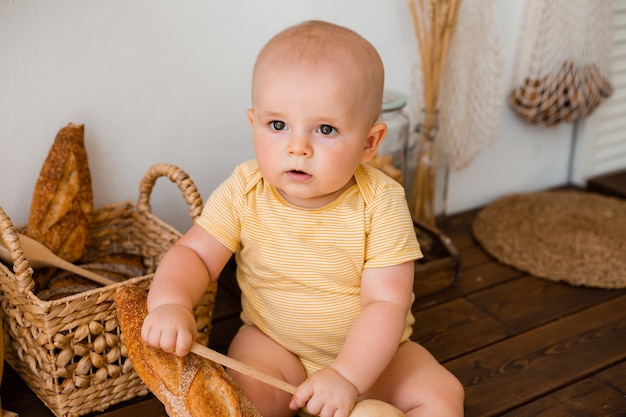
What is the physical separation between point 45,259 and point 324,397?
1.92ft

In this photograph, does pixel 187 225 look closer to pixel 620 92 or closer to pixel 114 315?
pixel 114 315

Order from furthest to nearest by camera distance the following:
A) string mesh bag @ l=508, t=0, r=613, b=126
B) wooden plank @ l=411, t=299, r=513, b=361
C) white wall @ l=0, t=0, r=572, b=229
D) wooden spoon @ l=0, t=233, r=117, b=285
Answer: string mesh bag @ l=508, t=0, r=613, b=126, wooden plank @ l=411, t=299, r=513, b=361, white wall @ l=0, t=0, r=572, b=229, wooden spoon @ l=0, t=233, r=117, b=285

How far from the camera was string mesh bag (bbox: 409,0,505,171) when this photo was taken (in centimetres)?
184

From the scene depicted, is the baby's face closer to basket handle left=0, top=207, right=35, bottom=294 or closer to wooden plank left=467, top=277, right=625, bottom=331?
basket handle left=0, top=207, right=35, bottom=294

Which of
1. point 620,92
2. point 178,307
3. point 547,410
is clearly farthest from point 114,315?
point 620,92

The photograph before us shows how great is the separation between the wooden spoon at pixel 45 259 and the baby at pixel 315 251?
183mm

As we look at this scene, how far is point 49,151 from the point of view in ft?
4.44

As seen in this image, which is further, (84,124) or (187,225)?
(187,225)

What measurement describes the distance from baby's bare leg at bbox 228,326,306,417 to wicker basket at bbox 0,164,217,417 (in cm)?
10

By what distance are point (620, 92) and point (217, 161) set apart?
1.42 metres

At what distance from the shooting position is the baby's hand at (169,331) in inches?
38.8

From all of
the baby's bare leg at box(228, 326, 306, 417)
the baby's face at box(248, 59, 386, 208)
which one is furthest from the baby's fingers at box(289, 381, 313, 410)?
the baby's face at box(248, 59, 386, 208)

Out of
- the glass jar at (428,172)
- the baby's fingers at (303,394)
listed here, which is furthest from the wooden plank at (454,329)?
the baby's fingers at (303,394)

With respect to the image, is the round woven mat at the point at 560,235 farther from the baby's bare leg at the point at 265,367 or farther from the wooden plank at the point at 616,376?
the baby's bare leg at the point at 265,367
